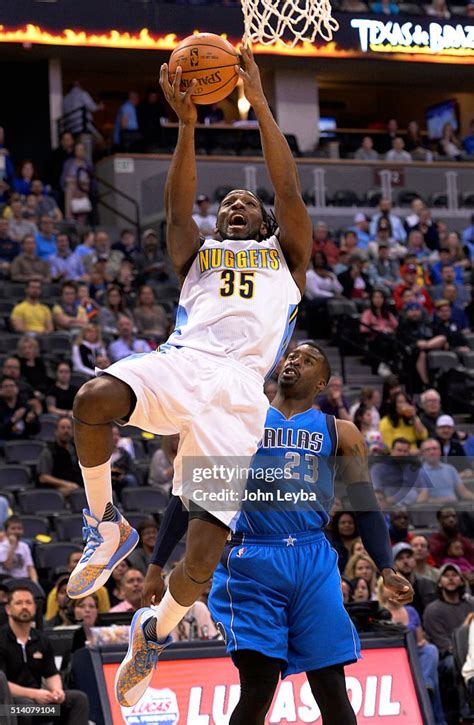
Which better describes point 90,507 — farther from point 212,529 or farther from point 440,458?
point 440,458

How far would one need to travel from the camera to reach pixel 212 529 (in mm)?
5652

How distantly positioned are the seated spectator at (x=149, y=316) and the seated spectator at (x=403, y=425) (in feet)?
9.53

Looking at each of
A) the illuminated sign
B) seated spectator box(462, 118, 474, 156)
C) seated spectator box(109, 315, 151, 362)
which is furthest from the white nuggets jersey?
seated spectator box(462, 118, 474, 156)

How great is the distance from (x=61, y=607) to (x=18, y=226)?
761 centimetres

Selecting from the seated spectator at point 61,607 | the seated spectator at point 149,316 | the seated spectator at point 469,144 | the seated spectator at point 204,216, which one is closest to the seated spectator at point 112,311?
the seated spectator at point 149,316

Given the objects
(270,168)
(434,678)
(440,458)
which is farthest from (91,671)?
(440,458)

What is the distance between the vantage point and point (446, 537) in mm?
12555

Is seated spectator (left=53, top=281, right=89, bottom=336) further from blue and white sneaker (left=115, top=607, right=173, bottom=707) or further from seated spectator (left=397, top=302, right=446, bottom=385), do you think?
blue and white sneaker (left=115, top=607, right=173, bottom=707)

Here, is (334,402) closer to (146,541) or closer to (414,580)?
(414,580)

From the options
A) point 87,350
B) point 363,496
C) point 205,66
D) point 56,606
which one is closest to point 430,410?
point 87,350

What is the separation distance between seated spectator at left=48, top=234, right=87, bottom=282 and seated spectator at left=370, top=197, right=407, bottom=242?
16.5 ft

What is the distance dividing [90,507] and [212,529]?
61 cm

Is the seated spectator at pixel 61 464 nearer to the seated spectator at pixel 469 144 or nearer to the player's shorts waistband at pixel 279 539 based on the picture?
the player's shorts waistband at pixel 279 539

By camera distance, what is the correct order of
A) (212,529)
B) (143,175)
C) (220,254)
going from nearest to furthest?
(212,529), (220,254), (143,175)
